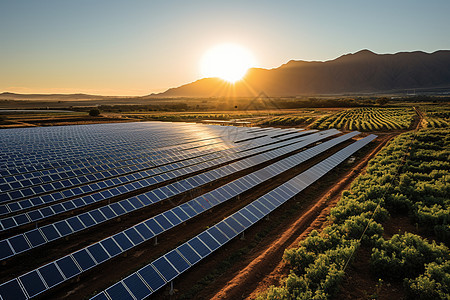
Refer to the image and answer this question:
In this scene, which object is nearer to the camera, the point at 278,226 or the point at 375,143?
the point at 278,226

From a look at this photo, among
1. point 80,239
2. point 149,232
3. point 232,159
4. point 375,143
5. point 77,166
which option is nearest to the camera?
point 149,232

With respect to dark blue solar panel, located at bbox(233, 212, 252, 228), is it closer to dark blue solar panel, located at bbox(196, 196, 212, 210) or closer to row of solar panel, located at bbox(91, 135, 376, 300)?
row of solar panel, located at bbox(91, 135, 376, 300)

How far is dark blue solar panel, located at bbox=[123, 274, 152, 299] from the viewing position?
8.69 m

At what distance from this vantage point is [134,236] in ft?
39.9

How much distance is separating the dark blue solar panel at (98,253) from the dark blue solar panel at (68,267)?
0.81 meters

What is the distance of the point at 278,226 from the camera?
15.4m

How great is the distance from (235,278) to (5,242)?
10.7m

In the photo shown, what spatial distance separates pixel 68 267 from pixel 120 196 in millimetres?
10587

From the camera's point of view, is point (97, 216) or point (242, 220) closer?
point (97, 216)

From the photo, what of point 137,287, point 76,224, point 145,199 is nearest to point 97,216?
point 76,224

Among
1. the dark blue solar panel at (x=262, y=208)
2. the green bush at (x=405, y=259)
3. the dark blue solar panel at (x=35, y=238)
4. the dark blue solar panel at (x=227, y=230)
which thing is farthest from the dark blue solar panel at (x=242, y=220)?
the dark blue solar panel at (x=35, y=238)

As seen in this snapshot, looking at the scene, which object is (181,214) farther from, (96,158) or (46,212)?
(96,158)

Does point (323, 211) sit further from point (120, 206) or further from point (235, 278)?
point (120, 206)

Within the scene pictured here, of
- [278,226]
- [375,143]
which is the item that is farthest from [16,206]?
[375,143]
